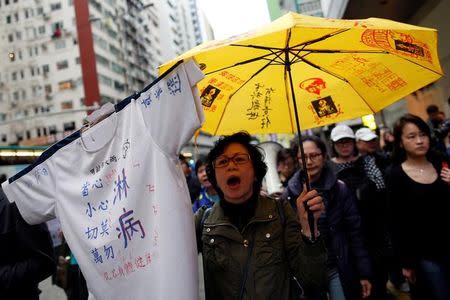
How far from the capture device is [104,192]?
2.08m

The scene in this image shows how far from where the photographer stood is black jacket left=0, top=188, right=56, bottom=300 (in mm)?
2482

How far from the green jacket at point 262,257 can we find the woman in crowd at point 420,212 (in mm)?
1390

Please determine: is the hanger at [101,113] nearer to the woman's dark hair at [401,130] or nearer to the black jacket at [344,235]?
the black jacket at [344,235]

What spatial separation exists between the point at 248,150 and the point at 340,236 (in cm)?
132

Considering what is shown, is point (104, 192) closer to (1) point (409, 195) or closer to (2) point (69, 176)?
(2) point (69, 176)

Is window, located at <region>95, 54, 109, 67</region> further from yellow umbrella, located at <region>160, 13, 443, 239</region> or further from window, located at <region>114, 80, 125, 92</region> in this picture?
yellow umbrella, located at <region>160, 13, 443, 239</region>

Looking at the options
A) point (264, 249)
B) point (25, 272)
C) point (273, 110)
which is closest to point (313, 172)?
point (273, 110)

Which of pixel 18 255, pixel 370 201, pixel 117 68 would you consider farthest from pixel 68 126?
pixel 18 255

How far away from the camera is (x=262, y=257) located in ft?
7.50

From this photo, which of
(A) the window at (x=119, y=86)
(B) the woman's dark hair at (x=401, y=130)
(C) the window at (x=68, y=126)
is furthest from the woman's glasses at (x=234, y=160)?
(A) the window at (x=119, y=86)

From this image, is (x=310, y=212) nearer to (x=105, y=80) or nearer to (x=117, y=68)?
(x=105, y=80)

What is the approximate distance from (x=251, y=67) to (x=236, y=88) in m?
0.25

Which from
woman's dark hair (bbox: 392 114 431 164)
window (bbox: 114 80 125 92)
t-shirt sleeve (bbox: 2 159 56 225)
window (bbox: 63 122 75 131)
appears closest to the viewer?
t-shirt sleeve (bbox: 2 159 56 225)

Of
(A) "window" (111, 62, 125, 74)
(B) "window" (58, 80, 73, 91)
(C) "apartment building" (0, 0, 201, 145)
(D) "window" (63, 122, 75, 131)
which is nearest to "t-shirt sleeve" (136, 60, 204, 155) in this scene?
(C) "apartment building" (0, 0, 201, 145)
